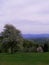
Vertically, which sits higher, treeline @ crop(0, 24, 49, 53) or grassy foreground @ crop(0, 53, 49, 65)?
treeline @ crop(0, 24, 49, 53)

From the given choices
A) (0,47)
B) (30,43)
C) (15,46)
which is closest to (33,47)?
(30,43)

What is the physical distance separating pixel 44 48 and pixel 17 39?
431 centimetres

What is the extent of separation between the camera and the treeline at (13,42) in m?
27.6

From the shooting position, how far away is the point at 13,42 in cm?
2772

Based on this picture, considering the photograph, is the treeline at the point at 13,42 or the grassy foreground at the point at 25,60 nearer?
the grassy foreground at the point at 25,60

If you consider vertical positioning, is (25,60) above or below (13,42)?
below

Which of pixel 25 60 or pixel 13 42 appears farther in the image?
pixel 13 42

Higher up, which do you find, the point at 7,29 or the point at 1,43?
the point at 7,29

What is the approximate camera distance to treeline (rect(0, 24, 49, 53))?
27.6m

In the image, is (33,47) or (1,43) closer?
(1,43)

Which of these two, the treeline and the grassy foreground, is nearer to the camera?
the grassy foreground

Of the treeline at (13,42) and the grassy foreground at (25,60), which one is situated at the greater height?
the treeline at (13,42)

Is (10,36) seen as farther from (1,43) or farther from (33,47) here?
(33,47)

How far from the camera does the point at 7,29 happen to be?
94.2 feet
